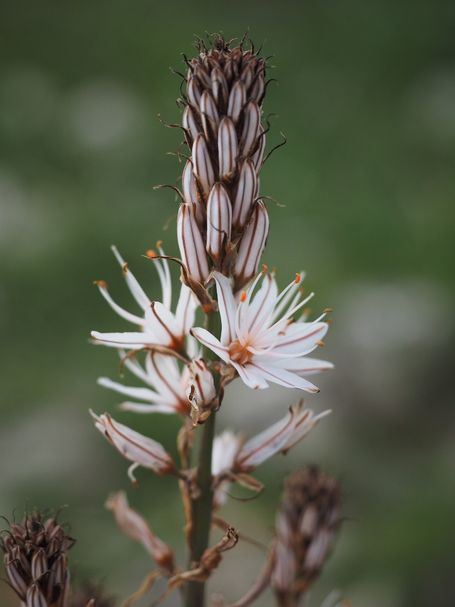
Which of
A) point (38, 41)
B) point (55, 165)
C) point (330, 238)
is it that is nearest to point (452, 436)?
point (330, 238)

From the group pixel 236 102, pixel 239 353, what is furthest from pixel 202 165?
pixel 239 353

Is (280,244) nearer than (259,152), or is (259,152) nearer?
(259,152)

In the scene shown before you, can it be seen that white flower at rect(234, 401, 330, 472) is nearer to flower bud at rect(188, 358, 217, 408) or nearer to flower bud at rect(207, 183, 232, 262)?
flower bud at rect(188, 358, 217, 408)

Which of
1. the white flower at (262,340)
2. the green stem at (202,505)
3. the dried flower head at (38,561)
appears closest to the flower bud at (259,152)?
the white flower at (262,340)

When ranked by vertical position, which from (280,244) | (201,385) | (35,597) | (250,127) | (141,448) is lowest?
(35,597)

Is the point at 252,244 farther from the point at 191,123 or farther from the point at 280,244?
the point at 280,244

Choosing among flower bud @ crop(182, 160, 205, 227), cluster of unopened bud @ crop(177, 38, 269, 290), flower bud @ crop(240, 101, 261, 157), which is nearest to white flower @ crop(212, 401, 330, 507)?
cluster of unopened bud @ crop(177, 38, 269, 290)
